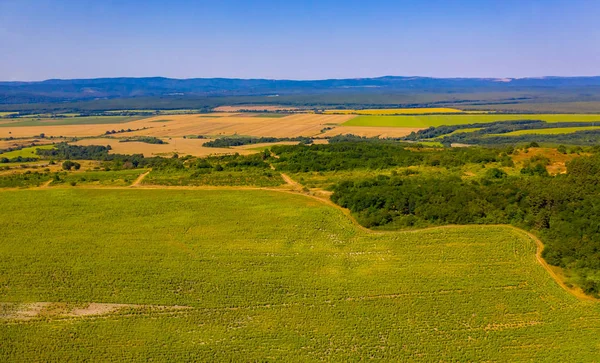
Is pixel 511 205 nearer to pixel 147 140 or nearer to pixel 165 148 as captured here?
pixel 165 148

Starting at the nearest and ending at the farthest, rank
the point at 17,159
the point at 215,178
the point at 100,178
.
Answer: the point at 215,178, the point at 100,178, the point at 17,159

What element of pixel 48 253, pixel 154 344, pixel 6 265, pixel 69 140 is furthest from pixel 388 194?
pixel 69 140

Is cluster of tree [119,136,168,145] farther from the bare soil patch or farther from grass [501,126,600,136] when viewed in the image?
grass [501,126,600,136]

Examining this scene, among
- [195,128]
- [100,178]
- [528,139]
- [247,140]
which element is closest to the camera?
[100,178]

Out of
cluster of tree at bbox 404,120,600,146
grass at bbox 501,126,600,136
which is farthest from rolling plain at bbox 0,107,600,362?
grass at bbox 501,126,600,136

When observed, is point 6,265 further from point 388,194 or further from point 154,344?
point 388,194

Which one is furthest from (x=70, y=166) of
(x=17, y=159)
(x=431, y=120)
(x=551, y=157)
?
(x=431, y=120)

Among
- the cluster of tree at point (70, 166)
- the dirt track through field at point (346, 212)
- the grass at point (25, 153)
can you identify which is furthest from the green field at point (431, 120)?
the dirt track through field at point (346, 212)
